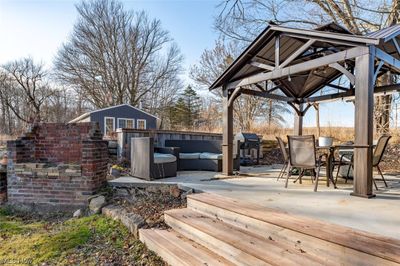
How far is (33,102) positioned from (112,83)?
705 cm

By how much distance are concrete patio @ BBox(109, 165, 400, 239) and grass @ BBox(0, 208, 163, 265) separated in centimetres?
111

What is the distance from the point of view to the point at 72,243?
328 cm

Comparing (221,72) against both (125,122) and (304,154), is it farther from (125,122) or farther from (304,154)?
(304,154)

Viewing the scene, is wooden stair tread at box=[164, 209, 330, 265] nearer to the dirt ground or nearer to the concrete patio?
the dirt ground

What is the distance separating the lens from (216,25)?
11938 mm

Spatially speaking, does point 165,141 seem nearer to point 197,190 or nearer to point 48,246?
point 197,190

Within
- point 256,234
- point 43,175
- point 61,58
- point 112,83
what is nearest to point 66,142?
point 43,175

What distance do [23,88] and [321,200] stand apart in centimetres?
2574

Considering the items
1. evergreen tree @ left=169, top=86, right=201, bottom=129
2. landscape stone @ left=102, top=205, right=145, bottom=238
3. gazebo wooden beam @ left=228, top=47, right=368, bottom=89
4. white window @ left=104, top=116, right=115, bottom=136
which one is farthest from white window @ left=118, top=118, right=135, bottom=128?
landscape stone @ left=102, top=205, right=145, bottom=238

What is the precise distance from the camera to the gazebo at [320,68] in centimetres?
344

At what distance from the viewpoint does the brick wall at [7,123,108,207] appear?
15.1ft

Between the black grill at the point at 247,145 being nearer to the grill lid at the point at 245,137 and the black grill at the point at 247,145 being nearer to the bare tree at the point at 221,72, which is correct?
the grill lid at the point at 245,137

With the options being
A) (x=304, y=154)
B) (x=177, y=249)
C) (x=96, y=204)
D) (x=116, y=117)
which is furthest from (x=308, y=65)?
(x=116, y=117)

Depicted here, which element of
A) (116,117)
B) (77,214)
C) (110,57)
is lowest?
(77,214)
